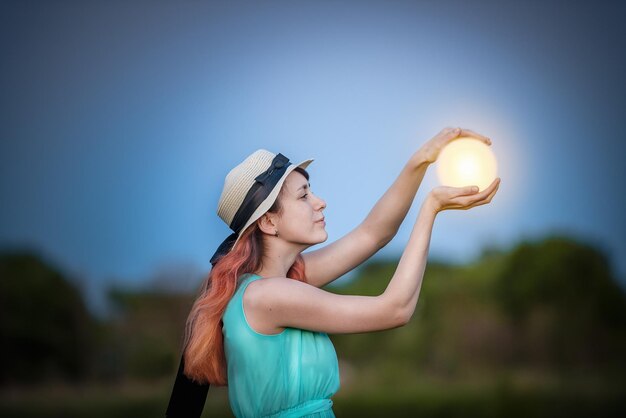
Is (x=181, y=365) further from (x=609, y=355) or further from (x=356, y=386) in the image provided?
(x=609, y=355)

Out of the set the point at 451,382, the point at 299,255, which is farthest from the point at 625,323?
the point at 299,255

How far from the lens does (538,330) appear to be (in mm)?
7863

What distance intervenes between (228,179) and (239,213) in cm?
10

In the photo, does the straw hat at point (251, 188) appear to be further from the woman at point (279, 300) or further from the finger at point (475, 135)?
the finger at point (475, 135)

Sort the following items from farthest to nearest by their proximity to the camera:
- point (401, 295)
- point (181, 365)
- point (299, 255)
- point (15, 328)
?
point (15, 328), point (299, 255), point (181, 365), point (401, 295)

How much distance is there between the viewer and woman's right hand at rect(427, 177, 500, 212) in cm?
186

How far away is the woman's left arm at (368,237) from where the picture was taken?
7.34 feet

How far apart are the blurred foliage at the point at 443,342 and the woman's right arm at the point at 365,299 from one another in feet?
16.0

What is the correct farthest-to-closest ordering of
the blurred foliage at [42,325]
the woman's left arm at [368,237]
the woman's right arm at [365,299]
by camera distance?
the blurred foliage at [42,325] → the woman's left arm at [368,237] → the woman's right arm at [365,299]

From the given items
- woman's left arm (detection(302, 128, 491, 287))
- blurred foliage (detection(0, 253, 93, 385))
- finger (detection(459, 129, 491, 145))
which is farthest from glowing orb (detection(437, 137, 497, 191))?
blurred foliage (detection(0, 253, 93, 385))

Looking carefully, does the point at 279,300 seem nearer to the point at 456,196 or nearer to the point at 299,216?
the point at 299,216

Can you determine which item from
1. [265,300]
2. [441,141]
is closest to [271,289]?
[265,300]

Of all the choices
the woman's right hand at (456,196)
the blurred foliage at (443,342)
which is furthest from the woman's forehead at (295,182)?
the blurred foliage at (443,342)

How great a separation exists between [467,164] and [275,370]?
701 mm
